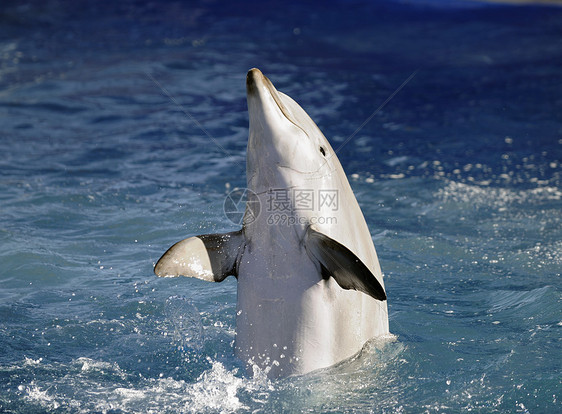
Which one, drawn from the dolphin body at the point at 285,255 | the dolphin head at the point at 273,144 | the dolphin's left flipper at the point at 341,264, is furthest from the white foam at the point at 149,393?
the dolphin head at the point at 273,144

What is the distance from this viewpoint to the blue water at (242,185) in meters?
4.77

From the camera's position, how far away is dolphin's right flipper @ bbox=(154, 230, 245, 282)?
14.9ft

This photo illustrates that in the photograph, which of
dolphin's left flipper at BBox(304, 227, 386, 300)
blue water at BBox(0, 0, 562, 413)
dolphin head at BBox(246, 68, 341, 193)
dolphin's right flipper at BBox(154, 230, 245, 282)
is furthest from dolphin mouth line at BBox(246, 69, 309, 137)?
blue water at BBox(0, 0, 562, 413)

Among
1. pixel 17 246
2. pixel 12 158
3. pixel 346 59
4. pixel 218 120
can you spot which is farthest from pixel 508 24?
pixel 17 246

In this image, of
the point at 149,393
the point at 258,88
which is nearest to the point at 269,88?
the point at 258,88

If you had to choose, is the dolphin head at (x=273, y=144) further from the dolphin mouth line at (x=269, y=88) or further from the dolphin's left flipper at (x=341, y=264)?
the dolphin's left flipper at (x=341, y=264)

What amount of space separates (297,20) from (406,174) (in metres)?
10.5

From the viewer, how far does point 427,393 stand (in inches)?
183

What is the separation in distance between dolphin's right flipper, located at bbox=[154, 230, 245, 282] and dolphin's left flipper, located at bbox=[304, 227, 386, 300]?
1.73 feet

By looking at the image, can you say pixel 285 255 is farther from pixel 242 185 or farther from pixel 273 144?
pixel 242 185

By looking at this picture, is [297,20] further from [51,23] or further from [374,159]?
[374,159]

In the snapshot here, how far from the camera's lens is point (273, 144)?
4.41 m

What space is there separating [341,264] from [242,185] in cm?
511

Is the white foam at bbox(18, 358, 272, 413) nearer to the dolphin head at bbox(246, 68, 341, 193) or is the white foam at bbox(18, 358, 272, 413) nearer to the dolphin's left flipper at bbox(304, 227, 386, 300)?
the dolphin's left flipper at bbox(304, 227, 386, 300)
